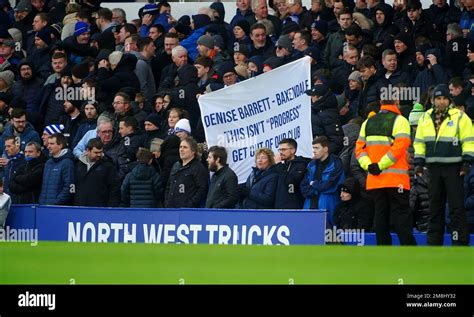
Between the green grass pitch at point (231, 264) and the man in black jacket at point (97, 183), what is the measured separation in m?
3.69

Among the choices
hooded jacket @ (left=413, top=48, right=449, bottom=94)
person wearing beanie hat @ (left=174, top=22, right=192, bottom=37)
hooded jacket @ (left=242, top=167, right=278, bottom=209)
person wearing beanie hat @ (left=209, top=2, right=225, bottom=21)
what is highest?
person wearing beanie hat @ (left=209, top=2, right=225, bottom=21)

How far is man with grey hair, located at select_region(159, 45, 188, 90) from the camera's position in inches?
971

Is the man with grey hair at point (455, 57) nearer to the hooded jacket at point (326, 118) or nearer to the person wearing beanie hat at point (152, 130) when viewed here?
the hooded jacket at point (326, 118)

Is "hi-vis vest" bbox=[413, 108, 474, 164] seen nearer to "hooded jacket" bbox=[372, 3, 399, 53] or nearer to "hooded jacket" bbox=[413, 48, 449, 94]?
"hooded jacket" bbox=[413, 48, 449, 94]

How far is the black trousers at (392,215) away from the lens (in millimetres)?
19531

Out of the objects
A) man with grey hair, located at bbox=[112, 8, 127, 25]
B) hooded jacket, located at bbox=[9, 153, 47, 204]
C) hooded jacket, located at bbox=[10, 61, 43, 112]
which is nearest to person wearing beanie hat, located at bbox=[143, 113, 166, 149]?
hooded jacket, located at bbox=[9, 153, 47, 204]

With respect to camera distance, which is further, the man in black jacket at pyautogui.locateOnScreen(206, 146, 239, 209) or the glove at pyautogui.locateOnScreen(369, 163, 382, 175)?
the man in black jacket at pyautogui.locateOnScreen(206, 146, 239, 209)

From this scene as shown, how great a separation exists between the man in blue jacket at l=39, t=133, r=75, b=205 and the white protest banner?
196cm

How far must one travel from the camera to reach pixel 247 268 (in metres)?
16.6

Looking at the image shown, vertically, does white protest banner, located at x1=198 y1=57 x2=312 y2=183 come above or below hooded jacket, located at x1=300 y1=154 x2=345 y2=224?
above

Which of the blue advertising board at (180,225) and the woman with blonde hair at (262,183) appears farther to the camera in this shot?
the woman with blonde hair at (262,183)

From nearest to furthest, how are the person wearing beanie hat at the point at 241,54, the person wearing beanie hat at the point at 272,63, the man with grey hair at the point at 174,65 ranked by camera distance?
the person wearing beanie hat at the point at 272,63 → the person wearing beanie hat at the point at 241,54 → the man with grey hair at the point at 174,65

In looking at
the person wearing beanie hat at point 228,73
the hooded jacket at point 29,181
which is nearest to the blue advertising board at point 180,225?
the hooded jacket at point 29,181

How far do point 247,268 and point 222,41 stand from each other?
926 cm
